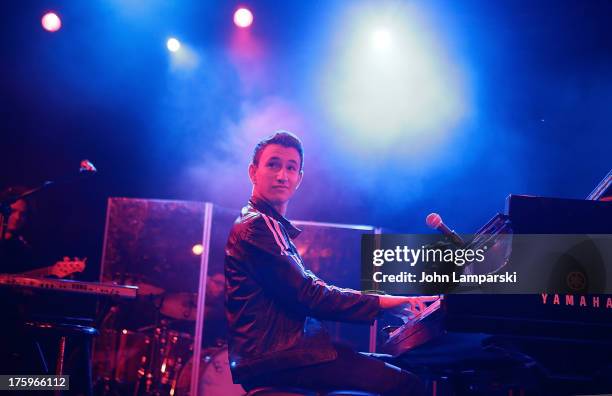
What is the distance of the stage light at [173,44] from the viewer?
6965mm

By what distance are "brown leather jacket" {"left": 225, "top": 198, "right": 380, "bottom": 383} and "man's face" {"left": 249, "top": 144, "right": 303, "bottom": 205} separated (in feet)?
1.46

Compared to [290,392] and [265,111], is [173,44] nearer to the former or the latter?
[265,111]

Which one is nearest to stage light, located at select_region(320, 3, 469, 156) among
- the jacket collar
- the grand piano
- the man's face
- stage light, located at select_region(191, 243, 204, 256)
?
stage light, located at select_region(191, 243, 204, 256)

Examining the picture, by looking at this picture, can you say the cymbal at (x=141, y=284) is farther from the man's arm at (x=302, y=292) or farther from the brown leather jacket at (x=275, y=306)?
the man's arm at (x=302, y=292)

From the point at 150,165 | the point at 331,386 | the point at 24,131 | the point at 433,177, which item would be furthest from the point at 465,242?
the point at 24,131

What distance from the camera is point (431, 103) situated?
22.2 ft

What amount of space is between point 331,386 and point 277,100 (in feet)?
16.4

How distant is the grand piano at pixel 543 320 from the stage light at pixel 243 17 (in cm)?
493

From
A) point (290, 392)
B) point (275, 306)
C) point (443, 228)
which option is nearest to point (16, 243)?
point (275, 306)

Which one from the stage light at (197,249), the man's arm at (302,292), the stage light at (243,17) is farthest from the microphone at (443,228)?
the stage light at (197,249)

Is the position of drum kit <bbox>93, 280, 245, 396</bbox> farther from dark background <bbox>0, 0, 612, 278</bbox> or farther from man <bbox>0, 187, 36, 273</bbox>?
man <bbox>0, 187, 36, 273</bbox>

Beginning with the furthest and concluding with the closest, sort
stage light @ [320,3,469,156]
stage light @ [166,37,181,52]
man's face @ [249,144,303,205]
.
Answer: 1. stage light @ [166,37,181,52]
2. stage light @ [320,3,469,156]
3. man's face @ [249,144,303,205]

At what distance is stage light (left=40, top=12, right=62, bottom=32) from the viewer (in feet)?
22.1

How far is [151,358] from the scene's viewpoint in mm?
6750
